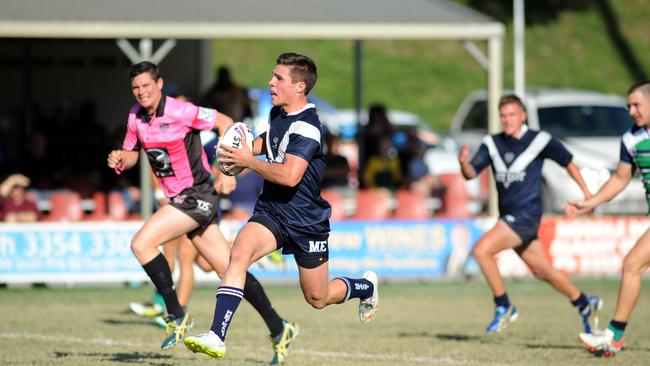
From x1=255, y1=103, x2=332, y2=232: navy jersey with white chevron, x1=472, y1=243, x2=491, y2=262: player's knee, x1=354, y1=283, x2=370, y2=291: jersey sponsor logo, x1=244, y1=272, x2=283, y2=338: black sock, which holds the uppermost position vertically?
x1=255, y1=103, x2=332, y2=232: navy jersey with white chevron

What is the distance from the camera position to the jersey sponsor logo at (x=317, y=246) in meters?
7.79

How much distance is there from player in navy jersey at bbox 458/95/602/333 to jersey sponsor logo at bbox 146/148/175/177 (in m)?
2.56

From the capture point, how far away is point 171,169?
9.36m

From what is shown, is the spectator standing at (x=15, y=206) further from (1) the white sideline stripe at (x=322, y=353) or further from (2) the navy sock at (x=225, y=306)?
(2) the navy sock at (x=225, y=306)

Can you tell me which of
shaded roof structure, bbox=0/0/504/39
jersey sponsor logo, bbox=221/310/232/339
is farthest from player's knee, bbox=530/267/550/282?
shaded roof structure, bbox=0/0/504/39

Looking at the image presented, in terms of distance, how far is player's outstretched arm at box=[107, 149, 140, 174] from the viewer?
899 cm

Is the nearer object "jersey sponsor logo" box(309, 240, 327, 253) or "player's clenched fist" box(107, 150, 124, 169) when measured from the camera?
"jersey sponsor logo" box(309, 240, 327, 253)

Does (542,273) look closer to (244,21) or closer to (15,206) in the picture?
(244,21)

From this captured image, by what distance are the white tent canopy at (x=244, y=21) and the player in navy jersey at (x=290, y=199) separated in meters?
7.37

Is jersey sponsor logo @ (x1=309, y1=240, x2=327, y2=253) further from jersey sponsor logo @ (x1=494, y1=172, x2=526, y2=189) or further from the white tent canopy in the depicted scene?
the white tent canopy

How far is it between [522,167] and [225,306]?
4.06 metres

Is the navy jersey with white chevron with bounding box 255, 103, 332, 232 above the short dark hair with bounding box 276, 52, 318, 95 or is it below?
below

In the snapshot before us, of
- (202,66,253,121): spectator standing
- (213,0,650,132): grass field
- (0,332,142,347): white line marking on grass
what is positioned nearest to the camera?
(0,332,142,347): white line marking on grass

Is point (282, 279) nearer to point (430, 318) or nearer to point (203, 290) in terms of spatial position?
point (203, 290)
